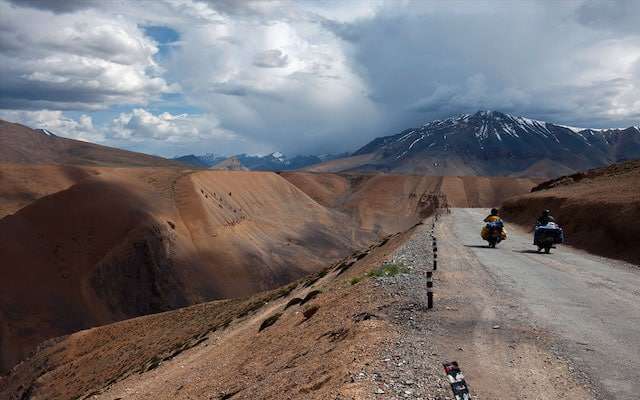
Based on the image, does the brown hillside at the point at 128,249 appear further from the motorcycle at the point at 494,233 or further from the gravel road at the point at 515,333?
the gravel road at the point at 515,333

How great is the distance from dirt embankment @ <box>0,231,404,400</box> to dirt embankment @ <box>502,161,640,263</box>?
14.0m

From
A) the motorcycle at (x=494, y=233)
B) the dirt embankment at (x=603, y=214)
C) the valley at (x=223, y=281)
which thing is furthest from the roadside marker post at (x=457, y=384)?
the dirt embankment at (x=603, y=214)

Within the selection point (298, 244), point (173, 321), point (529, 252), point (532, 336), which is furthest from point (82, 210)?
point (532, 336)

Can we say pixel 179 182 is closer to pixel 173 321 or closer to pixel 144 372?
pixel 173 321

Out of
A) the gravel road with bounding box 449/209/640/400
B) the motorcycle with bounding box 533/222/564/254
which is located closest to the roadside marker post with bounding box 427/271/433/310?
the gravel road with bounding box 449/209/640/400

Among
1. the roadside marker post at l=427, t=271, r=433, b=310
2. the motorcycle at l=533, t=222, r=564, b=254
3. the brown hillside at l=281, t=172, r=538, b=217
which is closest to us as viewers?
the roadside marker post at l=427, t=271, r=433, b=310

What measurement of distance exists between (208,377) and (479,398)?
1004 centimetres

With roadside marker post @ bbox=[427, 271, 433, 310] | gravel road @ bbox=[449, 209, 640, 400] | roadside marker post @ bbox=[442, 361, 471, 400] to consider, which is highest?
roadside marker post @ bbox=[442, 361, 471, 400]

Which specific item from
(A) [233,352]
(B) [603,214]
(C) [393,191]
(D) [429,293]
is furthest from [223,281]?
(C) [393,191]

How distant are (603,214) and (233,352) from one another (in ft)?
84.7

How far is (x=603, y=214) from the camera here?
33500 mm

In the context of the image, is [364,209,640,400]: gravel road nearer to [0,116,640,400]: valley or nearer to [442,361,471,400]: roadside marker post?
[0,116,640,400]: valley

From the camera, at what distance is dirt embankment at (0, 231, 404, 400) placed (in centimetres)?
1039

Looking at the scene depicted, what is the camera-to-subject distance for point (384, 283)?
55.1ft
